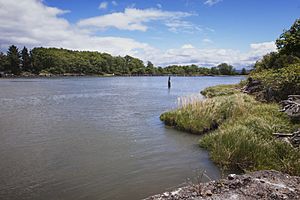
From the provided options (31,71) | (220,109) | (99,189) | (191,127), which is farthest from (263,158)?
(31,71)

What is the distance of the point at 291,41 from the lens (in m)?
35.2

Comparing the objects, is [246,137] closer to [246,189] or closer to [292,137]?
[292,137]

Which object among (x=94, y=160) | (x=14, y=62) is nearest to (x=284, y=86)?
(x=94, y=160)

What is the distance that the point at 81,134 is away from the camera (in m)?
15.8

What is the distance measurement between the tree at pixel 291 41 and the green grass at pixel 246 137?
22.0 meters

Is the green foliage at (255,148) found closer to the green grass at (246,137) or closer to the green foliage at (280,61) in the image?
the green grass at (246,137)

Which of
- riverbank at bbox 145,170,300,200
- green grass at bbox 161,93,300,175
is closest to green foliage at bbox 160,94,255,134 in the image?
green grass at bbox 161,93,300,175

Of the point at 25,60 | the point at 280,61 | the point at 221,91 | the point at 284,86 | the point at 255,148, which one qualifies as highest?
the point at 25,60

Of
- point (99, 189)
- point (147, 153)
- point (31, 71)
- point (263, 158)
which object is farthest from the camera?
point (31, 71)

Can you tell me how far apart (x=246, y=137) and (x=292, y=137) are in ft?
5.43

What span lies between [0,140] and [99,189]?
8216 millimetres

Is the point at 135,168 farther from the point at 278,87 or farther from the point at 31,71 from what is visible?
the point at 31,71

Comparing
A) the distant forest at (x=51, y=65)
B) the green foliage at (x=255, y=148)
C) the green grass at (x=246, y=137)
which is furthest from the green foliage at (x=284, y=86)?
the distant forest at (x=51, y=65)

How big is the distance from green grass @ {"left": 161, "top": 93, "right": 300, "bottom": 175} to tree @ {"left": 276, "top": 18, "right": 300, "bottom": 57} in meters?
22.0
